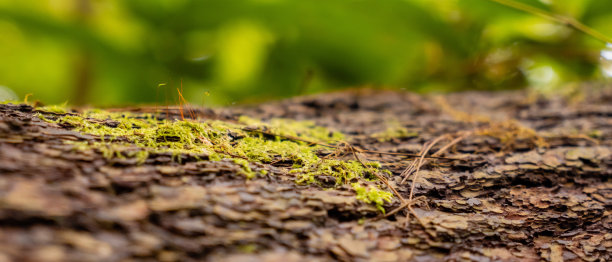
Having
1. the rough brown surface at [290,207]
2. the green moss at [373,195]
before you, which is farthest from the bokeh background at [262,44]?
the green moss at [373,195]

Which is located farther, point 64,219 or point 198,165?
point 198,165

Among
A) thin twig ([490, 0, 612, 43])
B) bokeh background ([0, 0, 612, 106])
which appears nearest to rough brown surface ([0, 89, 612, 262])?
thin twig ([490, 0, 612, 43])

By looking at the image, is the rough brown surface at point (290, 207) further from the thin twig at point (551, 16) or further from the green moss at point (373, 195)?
the thin twig at point (551, 16)

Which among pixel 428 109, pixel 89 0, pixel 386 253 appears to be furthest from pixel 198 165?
pixel 89 0

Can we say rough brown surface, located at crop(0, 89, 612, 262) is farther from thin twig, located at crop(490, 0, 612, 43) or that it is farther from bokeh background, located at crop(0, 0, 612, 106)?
bokeh background, located at crop(0, 0, 612, 106)

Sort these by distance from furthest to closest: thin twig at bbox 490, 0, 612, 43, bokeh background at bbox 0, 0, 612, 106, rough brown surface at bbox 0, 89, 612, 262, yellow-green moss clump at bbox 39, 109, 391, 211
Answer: bokeh background at bbox 0, 0, 612, 106 → thin twig at bbox 490, 0, 612, 43 → yellow-green moss clump at bbox 39, 109, 391, 211 → rough brown surface at bbox 0, 89, 612, 262

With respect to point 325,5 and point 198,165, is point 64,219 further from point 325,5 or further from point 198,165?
point 325,5

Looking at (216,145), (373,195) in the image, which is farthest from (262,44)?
(373,195)

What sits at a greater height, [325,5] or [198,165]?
[325,5]
